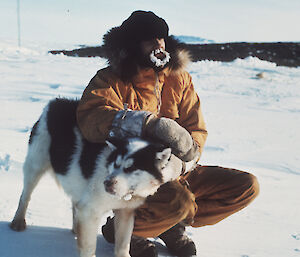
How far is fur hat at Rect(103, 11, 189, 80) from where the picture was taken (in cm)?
227

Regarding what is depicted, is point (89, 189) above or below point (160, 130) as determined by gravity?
below

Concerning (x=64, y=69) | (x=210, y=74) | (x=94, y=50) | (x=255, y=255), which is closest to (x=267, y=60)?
(x=210, y=74)

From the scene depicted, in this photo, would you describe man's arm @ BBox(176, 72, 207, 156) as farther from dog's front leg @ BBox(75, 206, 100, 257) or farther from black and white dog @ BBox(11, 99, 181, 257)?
dog's front leg @ BBox(75, 206, 100, 257)

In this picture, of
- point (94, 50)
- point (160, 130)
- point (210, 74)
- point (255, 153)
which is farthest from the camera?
point (94, 50)

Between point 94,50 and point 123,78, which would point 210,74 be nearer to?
point 94,50

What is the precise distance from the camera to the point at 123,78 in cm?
226

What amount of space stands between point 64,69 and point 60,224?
8326 mm

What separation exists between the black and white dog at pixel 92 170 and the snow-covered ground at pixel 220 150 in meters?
0.33

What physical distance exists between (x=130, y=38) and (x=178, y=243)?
1440mm

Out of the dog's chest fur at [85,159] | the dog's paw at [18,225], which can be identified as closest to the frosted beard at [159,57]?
the dog's chest fur at [85,159]

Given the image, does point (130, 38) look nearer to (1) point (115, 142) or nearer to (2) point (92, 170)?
(1) point (115, 142)

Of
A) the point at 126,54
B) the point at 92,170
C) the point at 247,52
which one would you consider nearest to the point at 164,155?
the point at 92,170

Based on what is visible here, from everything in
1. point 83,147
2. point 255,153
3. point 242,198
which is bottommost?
point 255,153

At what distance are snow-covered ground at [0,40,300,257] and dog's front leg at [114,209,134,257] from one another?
23 centimetres
